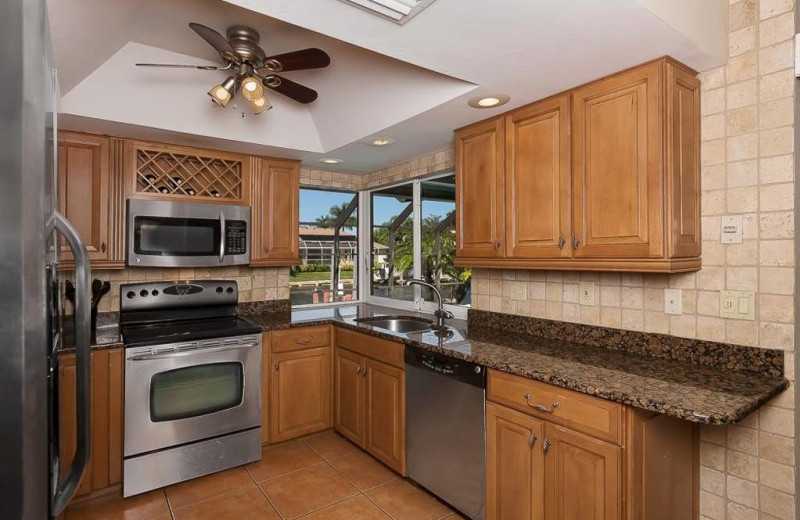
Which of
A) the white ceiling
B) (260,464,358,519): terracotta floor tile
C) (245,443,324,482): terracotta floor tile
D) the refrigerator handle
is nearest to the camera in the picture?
the refrigerator handle

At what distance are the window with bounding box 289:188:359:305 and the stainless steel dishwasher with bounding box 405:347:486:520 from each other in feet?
5.58

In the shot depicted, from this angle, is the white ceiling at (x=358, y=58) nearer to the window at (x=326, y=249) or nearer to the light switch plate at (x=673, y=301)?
the window at (x=326, y=249)

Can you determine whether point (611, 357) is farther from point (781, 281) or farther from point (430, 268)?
Answer: point (430, 268)

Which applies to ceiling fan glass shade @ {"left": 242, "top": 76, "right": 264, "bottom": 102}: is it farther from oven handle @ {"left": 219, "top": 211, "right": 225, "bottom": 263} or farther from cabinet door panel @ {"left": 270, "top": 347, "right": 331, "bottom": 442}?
cabinet door panel @ {"left": 270, "top": 347, "right": 331, "bottom": 442}

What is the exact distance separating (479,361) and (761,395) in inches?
40.1

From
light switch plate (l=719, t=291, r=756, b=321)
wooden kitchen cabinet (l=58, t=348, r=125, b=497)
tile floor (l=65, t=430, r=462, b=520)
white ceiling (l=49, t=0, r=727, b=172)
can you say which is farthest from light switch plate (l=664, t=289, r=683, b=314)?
wooden kitchen cabinet (l=58, t=348, r=125, b=497)

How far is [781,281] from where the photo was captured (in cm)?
168

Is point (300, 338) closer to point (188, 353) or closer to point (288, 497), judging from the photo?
point (188, 353)

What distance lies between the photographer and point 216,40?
1.87m

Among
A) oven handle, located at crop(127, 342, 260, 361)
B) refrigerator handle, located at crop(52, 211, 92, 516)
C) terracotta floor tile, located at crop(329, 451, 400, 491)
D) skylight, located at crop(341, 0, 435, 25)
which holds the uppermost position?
skylight, located at crop(341, 0, 435, 25)

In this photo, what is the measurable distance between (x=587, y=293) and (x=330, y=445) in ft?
6.69

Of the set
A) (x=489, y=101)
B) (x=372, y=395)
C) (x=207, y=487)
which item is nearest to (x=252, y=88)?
(x=489, y=101)

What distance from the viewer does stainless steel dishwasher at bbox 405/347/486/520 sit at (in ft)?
6.94

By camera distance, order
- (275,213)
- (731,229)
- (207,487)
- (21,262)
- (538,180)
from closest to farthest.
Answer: (21,262), (731,229), (538,180), (207,487), (275,213)
